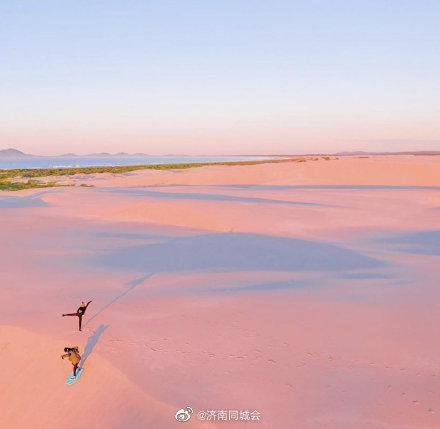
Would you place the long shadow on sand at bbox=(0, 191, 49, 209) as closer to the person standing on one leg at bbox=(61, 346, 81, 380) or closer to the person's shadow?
the person's shadow

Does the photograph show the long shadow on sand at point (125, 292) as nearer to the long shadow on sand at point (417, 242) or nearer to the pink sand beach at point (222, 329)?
the pink sand beach at point (222, 329)

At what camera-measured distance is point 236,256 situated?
47.9ft

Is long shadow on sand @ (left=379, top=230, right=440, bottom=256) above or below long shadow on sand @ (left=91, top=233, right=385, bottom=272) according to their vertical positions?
below

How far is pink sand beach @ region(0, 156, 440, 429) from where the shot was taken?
19.5ft

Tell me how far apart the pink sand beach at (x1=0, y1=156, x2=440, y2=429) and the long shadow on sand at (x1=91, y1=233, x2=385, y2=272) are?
0.22 ft

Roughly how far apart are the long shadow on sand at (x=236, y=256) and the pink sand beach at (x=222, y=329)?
67 millimetres

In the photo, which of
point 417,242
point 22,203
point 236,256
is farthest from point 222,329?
point 22,203

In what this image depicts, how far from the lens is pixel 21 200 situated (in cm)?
3014

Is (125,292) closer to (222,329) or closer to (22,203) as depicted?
(222,329)

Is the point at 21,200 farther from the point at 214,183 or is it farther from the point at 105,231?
the point at 214,183

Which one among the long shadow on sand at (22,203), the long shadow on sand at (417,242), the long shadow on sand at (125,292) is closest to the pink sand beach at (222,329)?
the long shadow on sand at (125,292)

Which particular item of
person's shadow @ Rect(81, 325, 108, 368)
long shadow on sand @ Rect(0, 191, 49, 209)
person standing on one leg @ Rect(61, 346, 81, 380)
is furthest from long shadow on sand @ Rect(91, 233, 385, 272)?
long shadow on sand @ Rect(0, 191, 49, 209)

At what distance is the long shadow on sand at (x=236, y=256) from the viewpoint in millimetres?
13008

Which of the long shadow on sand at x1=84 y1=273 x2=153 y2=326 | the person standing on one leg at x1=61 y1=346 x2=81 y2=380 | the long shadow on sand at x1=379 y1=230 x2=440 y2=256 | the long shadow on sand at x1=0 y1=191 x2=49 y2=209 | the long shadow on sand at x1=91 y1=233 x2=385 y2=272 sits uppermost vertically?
the long shadow on sand at x1=0 y1=191 x2=49 y2=209
